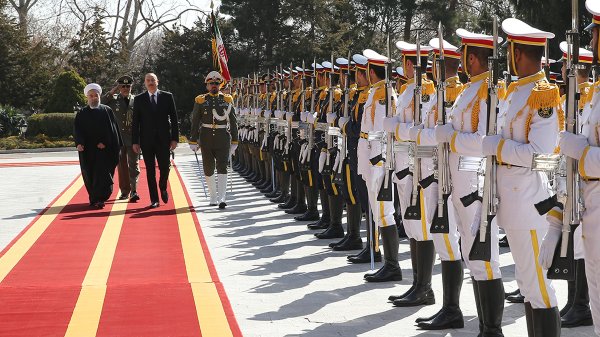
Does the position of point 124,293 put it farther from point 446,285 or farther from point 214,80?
point 214,80

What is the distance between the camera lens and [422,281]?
25.4 ft

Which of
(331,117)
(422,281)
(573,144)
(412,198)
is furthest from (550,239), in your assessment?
(331,117)

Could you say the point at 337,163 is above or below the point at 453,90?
below

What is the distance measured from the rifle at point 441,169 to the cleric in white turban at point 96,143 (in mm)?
8898

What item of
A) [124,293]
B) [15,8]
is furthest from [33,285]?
[15,8]

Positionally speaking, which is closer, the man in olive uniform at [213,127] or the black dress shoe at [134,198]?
the man in olive uniform at [213,127]

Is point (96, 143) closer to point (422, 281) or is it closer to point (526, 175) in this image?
point (422, 281)

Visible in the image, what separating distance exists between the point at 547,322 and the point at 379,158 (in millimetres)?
3516

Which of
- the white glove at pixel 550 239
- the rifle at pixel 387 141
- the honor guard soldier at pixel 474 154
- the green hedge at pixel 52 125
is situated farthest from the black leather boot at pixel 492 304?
the green hedge at pixel 52 125

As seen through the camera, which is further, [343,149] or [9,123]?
[9,123]

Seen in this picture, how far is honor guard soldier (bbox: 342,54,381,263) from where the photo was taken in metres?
9.66

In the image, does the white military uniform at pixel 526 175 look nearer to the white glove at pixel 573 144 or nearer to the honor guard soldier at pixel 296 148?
the white glove at pixel 573 144

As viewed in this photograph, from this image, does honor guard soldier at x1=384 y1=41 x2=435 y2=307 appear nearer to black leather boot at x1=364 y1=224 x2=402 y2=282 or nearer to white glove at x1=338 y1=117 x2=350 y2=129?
black leather boot at x1=364 y1=224 x2=402 y2=282

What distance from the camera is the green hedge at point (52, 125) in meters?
38.9
